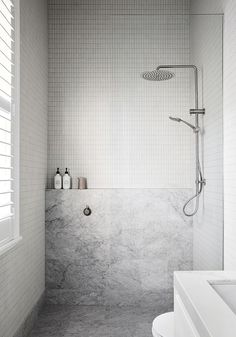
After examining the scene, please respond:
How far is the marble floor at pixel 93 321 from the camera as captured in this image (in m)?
2.50

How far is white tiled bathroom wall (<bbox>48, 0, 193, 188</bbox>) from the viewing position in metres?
2.49

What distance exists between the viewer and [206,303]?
1294 millimetres

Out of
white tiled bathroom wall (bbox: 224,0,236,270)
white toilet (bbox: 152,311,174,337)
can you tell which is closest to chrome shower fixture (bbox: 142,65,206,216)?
white tiled bathroom wall (bbox: 224,0,236,270)

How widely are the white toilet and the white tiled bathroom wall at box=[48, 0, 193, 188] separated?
84 centimetres

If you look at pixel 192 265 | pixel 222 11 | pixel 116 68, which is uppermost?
pixel 222 11

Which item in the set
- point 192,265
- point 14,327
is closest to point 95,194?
point 192,265

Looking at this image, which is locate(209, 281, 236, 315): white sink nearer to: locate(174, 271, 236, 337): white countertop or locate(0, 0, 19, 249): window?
locate(174, 271, 236, 337): white countertop

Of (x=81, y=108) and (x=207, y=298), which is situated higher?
(x=81, y=108)

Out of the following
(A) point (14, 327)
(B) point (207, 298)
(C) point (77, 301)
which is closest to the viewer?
(B) point (207, 298)

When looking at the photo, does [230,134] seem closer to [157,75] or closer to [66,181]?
[157,75]

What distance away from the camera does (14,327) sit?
7.74 feet

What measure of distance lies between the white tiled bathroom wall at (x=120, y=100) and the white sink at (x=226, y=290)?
0.96 m

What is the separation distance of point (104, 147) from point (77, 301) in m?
1.08

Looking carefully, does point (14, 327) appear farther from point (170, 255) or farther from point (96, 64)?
point (96, 64)
